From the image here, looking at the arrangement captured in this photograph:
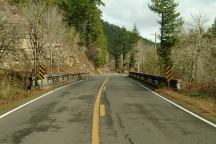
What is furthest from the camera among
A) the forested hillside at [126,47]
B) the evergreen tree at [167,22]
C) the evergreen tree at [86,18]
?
the forested hillside at [126,47]

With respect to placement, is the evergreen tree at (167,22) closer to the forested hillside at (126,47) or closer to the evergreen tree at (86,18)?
the evergreen tree at (86,18)

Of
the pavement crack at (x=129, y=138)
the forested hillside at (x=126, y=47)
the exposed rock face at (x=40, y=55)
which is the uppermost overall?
the forested hillside at (x=126, y=47)

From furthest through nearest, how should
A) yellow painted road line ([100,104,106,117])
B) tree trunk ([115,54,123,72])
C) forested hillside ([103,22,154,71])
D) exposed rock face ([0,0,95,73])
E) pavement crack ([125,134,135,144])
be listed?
1. tree trunk ([115,54,123,72])
2. forested hillside ([103,22,154,71])
3. exposed rock face ([0,0,95,73])
4. yellow painted road line ([100,104,106,117])
5. pavement crack ([125,134,135,144])

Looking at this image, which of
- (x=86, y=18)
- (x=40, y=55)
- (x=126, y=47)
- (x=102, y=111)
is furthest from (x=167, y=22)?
(x=126, y=47)

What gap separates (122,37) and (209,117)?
144158 mm

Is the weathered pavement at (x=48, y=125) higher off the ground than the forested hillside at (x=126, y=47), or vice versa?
the forested hillside at (x=126, y=47)

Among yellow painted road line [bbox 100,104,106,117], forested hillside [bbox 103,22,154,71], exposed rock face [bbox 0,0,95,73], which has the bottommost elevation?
yellow painted road line [bbox 100,104,106,117]

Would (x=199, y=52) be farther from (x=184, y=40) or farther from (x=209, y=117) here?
(x=209, y=117)

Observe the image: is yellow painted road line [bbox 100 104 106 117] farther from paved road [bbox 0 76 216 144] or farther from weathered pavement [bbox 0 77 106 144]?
weathered pavement [bbox 0 77 106 144]

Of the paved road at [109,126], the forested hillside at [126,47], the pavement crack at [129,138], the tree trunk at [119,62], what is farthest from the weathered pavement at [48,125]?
the tree trunk at [119,62]

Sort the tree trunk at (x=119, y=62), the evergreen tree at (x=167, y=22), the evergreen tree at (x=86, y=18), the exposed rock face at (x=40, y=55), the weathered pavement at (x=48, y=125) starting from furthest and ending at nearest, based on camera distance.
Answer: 1. the tree trunk at (x=119, y=62)
2. the evergreen tree at (x=86, y=18)
3. the evergreen tree at (x=167, y=22)
4. the exposed rock face at (x=40, y=55)
5. the weathered pavement at (x=48, y=125)

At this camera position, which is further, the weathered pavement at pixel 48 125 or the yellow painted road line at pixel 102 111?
A: the yellow painted road line at pixel 102 111

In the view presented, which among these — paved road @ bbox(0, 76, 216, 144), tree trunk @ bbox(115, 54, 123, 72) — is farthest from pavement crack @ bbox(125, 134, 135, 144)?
tree trunk @ bbox(115, 54, 123, 72)

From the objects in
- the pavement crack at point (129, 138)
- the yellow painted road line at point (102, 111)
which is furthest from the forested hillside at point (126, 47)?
the pavement crack at point (129, 138)
